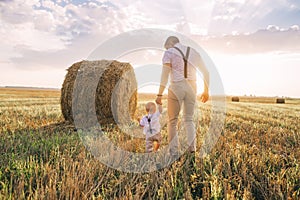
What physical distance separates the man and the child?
22 cm

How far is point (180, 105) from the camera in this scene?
16.8 feet

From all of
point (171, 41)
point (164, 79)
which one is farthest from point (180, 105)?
point (171, 41)

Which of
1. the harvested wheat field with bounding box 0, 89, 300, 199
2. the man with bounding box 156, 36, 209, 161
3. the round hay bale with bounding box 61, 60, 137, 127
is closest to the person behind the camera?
the harvested wheat field with bounding box 0, 89, 300, 199

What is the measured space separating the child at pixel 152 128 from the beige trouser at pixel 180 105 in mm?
229

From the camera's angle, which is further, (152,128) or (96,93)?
(96,93)

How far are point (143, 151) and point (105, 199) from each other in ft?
7.49

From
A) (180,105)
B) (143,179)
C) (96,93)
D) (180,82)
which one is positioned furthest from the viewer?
(96,93)

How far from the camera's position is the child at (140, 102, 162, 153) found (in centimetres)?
516

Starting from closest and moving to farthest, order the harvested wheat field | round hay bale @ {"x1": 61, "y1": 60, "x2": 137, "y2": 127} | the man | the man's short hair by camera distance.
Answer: the harvested wheat field, the man, the man's short hair, round hay bale @ {"x1": 61, "y1": 60, "x2": 137, "y2": 127}

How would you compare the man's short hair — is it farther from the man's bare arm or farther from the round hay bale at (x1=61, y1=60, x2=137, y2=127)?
the round hay bale at (x1=61, y1=60, x2=137, y2=127)

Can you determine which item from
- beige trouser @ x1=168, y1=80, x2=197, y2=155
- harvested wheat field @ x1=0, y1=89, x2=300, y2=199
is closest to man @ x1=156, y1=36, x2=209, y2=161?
beige trouser @ x1=168, y1=80, x2=197, y2=155

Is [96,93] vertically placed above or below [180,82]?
below

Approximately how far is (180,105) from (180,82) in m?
0.41

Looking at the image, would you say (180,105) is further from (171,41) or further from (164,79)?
(171,41)
